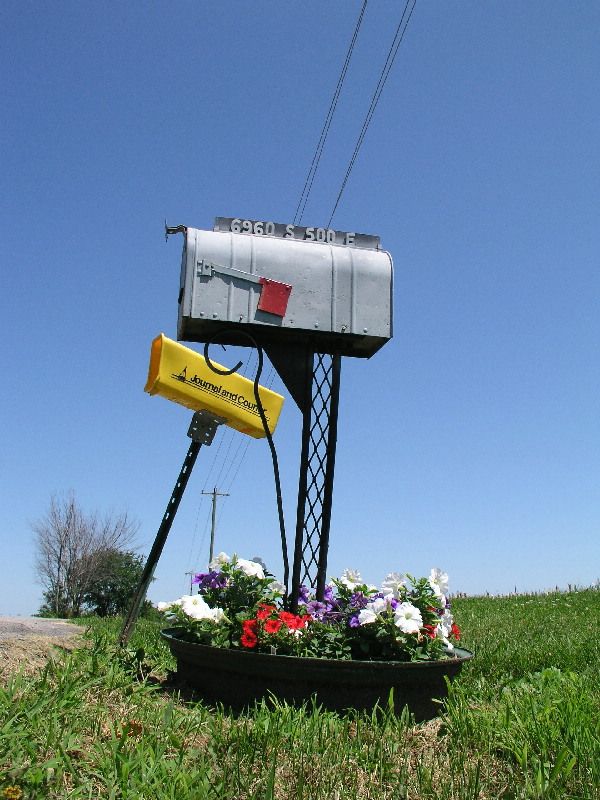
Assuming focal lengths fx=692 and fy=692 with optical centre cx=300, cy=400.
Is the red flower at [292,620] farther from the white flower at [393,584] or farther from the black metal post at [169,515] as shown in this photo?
Result: the black metal post at [169,515]

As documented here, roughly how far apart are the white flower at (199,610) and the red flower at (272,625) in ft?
0.97

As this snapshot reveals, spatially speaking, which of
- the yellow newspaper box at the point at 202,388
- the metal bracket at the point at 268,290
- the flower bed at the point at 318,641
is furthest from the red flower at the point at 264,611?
the metal bracket at the point at 268,290

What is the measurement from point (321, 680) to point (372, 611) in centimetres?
46

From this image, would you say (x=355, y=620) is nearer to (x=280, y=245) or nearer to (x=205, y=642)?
(x=205, y=642)

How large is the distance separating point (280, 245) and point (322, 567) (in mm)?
1999

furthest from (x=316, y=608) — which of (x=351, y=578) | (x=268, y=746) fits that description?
(x=268, y=746)

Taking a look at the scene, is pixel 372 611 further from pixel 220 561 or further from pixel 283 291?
pixel 283 291

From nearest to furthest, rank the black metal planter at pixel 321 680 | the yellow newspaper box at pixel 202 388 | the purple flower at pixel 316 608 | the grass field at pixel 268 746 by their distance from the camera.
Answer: the grass field at pixel 268 746 < the black metal planter at pixel 321 680 < the purple flower at pixel 316 608 < the yellow newspaper box at pixel 202 388

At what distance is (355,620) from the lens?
356 cm

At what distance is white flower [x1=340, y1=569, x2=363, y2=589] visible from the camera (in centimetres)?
407

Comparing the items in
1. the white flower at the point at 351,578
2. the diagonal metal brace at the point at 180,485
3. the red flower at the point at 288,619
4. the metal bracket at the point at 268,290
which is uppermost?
the metal bracket at the point at 268,290

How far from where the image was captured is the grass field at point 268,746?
95.3 inches

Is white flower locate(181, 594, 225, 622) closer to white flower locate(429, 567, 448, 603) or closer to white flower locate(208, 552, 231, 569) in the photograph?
white flower locate(208, 552, 231, 569)

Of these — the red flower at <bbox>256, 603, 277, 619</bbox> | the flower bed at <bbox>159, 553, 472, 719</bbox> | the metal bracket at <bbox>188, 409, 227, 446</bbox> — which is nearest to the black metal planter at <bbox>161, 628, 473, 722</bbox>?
the flower bed at <bbox>159, 553, 472, 719</bbox>
